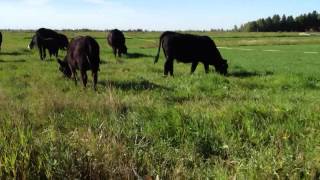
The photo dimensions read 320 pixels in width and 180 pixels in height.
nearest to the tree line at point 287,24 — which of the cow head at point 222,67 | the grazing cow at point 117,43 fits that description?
the grazing cow at point 117,43

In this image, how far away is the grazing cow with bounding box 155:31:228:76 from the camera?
65.4 feet

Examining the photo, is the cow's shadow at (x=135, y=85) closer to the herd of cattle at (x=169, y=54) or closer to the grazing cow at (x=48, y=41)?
the herd of cattle at (x=169, y=54)

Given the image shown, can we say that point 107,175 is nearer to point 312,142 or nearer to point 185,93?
point 312,142

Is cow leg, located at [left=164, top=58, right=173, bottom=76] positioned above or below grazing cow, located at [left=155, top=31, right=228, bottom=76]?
below

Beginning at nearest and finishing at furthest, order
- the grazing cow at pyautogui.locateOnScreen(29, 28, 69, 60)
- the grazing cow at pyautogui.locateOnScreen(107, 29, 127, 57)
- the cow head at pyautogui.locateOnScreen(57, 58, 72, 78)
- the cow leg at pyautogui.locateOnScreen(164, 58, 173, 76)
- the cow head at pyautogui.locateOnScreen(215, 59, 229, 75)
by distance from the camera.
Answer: the cow head at pyautogui.locateOnScreen(57, 58, 72, 78)
the cow leg at pyautogui.locateOnScreen(164, 58, 173, 76)
the cow head at pyautogui.locateOnScreen(215, 59, 229, 75)
the grazing cow at pyautogui.locateOnScreen(29, 28, 69, 60)
the grazing cow at pyautogui.locateOnScreen(107, 29, 127, 57)

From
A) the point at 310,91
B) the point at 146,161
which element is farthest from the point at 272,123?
the point at 310,91

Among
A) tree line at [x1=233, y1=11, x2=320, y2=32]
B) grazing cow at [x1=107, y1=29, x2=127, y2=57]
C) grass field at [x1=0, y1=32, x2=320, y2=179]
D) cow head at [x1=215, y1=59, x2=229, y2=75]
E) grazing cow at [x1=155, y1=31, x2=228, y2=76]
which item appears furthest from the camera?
tree line at [x1=233, y1=11, x2=320, y2=32]

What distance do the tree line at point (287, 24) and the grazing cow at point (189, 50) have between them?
128164 mm

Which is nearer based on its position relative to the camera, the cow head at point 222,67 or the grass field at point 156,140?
the grass field at point 156,140

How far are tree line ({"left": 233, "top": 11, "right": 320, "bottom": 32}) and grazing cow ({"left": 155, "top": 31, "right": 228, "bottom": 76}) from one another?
128164 millimetres

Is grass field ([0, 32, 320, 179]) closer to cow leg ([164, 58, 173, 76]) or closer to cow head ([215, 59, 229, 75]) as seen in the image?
cow leg ([164, 58, 173, 76])

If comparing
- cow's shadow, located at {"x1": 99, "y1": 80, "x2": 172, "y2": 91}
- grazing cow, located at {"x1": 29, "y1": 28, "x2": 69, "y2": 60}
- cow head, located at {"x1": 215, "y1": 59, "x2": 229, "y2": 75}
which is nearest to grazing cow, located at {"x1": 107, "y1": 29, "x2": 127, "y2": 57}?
grazing cow, located at {"x1": 29, "y1": 28, "x2": 69, "y2": 60}

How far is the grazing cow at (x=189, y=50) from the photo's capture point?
1992 centimetres

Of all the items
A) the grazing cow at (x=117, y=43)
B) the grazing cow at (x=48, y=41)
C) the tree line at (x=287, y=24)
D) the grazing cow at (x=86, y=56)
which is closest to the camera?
the grazing cow at (x=86, y=56)
